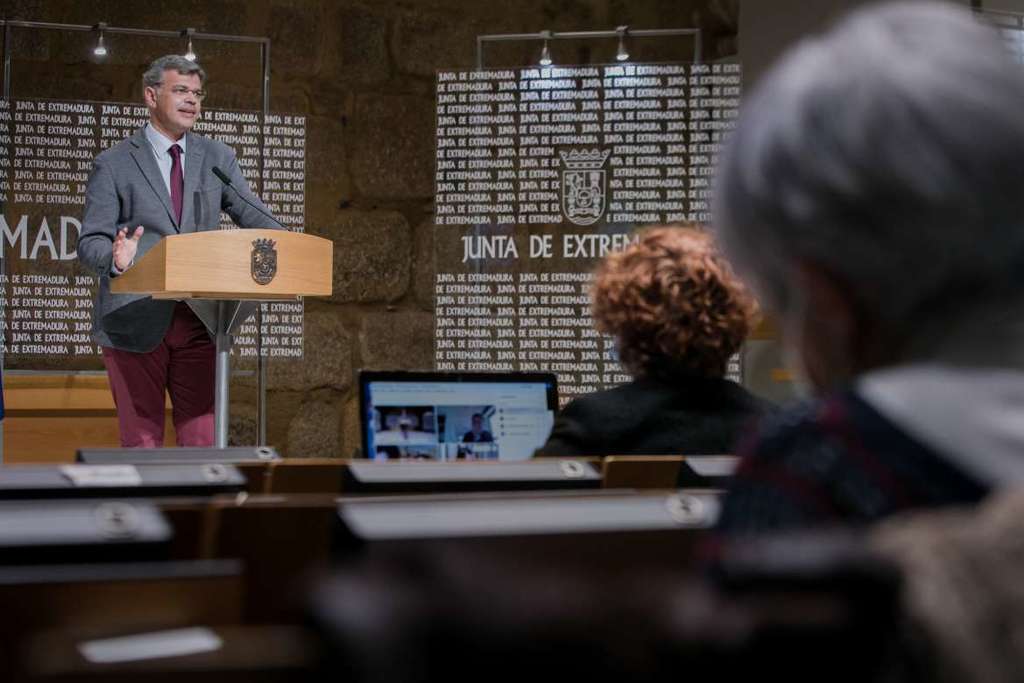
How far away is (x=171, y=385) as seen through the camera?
5191mm

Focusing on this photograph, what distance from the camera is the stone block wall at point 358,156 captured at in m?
7.01

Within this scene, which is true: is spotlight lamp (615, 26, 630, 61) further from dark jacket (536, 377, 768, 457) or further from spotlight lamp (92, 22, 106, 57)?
dark jacket (536, 377, 768, 457)

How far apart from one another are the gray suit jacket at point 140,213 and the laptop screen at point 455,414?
5.77 feet

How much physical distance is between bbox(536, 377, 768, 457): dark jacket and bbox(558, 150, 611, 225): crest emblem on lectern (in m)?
3.76

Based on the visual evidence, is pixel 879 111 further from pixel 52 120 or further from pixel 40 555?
pixel 52 120

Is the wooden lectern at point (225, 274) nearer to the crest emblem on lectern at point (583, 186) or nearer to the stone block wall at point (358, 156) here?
the crest emblem on lectern at point (583, 186)

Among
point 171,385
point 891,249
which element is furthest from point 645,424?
point 171,385

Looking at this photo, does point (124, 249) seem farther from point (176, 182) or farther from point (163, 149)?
point (163, 149)

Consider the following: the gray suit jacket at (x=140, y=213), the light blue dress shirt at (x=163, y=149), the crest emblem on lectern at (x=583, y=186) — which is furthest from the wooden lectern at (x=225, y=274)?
the crest emblem on lectern at (x=583, y=186)

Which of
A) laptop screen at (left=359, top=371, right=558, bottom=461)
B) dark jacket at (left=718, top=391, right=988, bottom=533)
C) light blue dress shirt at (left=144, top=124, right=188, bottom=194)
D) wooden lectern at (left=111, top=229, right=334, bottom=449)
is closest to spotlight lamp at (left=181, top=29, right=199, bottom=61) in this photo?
light blue dress shirt at (left=144, top=124, right=188, bottom=194)

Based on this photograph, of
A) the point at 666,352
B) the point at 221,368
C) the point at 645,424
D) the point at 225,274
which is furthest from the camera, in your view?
the point at 221,368

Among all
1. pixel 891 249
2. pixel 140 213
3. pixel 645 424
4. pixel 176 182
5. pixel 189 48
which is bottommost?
pixel 645 424

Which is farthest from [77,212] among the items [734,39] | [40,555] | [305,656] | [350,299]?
[305,656]

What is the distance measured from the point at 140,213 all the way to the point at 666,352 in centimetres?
313
